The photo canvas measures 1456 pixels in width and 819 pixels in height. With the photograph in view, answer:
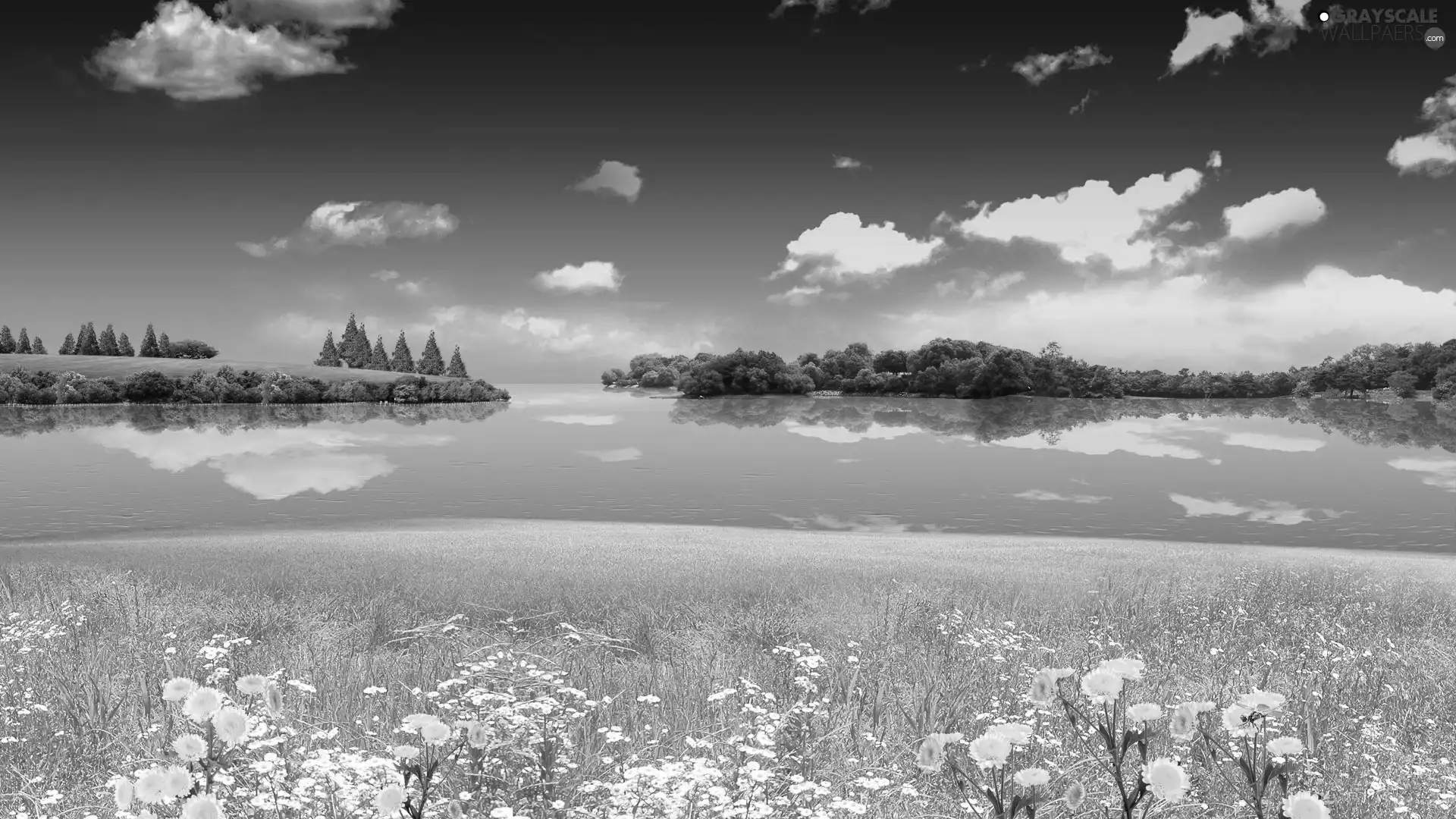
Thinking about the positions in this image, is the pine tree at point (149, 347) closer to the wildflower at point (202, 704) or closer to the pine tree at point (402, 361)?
the pine tree at point (402, 361)

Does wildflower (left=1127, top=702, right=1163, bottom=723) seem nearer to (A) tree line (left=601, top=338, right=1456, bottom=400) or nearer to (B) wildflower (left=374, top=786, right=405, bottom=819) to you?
(B) wildflower (left=374, top=786, right=405, bottom=819)

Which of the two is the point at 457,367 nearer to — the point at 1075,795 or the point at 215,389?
the point at 215,389

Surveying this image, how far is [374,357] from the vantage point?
165 meters

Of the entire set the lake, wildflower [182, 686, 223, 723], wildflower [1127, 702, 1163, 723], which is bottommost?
the lake

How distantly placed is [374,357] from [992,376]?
115m

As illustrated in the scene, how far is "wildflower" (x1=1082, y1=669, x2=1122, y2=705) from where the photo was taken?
2.76m

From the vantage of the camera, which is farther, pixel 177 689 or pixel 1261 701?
pixel 177 689

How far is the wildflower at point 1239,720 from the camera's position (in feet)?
9.36

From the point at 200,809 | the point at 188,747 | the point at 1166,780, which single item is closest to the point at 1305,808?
the point at 1166,780

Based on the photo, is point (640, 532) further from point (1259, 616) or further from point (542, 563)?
point (1259, 616)

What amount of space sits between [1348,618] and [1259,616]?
1460 millimetres

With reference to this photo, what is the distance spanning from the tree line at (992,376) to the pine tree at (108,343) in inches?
4002

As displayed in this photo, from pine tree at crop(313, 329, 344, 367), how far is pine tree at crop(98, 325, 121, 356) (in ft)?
107

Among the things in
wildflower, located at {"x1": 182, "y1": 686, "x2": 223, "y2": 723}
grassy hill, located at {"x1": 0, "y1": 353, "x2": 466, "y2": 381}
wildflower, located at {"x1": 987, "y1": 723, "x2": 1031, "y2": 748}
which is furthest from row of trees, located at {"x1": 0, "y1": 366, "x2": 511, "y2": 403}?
wildflower, located at {"x1": 987, "y1": 723, "x2": 1031, "y2": 748}
